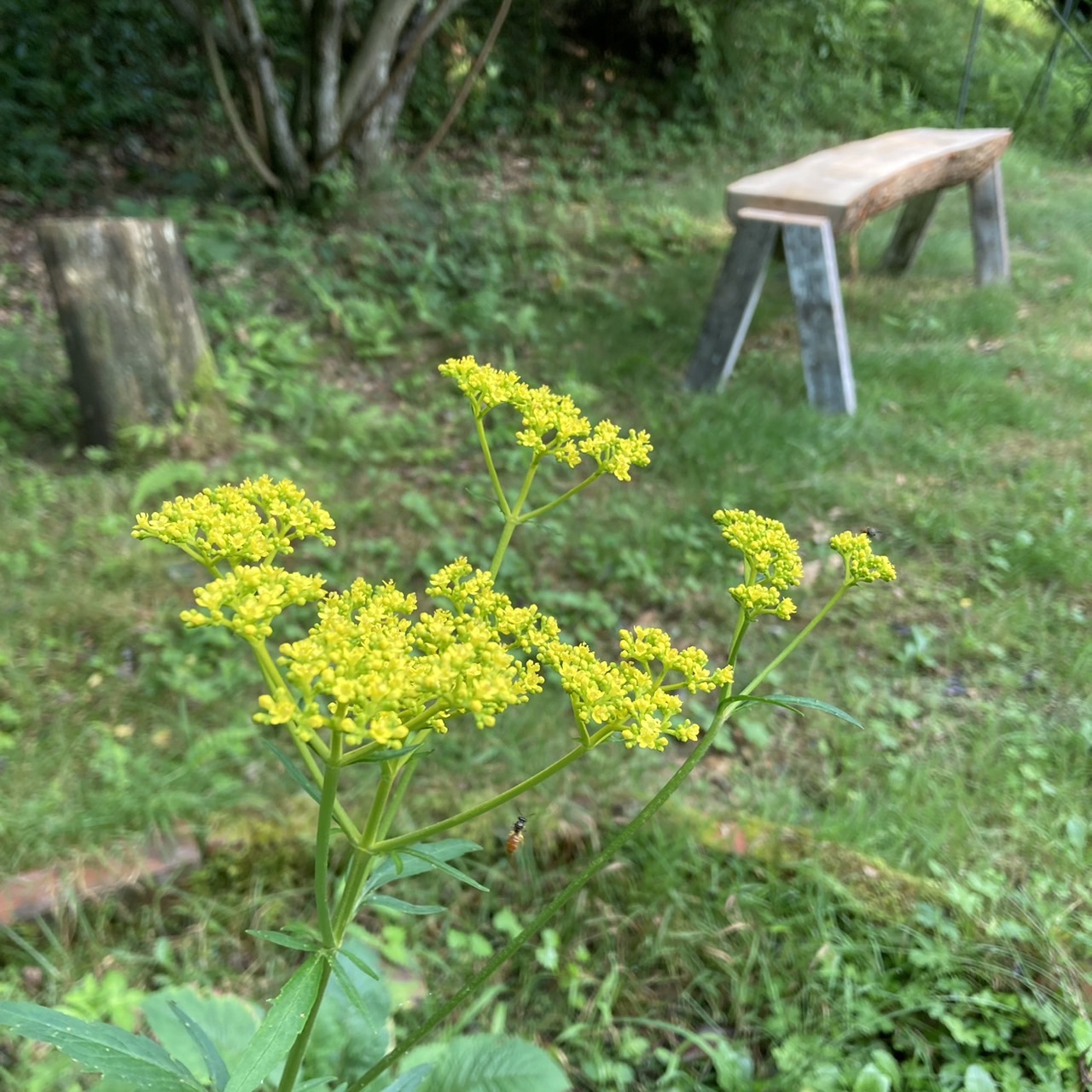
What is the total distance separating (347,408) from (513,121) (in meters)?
5.06

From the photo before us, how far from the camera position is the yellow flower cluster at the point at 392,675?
0.69 metres

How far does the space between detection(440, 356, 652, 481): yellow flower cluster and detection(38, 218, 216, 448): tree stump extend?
10.6 ft

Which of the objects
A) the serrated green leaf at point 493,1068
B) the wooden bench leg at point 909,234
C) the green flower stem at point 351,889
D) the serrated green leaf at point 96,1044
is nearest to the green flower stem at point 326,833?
the green flower stem at point 351,889

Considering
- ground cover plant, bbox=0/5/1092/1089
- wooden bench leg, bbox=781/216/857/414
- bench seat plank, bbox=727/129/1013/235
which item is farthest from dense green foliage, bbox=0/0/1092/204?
wooden bench leg, bbox=781/216/857/414

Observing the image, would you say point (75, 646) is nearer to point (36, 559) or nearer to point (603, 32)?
point (36, 559)

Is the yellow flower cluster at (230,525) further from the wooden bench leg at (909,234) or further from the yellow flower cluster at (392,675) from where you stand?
the wooden bench leg at (909,234)

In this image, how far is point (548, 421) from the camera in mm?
1020

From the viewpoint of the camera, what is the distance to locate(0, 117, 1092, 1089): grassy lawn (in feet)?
6.42

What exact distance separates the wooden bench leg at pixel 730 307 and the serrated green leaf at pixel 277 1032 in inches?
165

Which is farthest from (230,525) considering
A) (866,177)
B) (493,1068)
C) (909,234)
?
(909,234)

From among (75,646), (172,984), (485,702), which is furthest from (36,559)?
(485,702)

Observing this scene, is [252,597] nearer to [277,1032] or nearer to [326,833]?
[326,833]

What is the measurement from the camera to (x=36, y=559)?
9.95ft

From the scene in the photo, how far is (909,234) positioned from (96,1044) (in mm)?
7016
